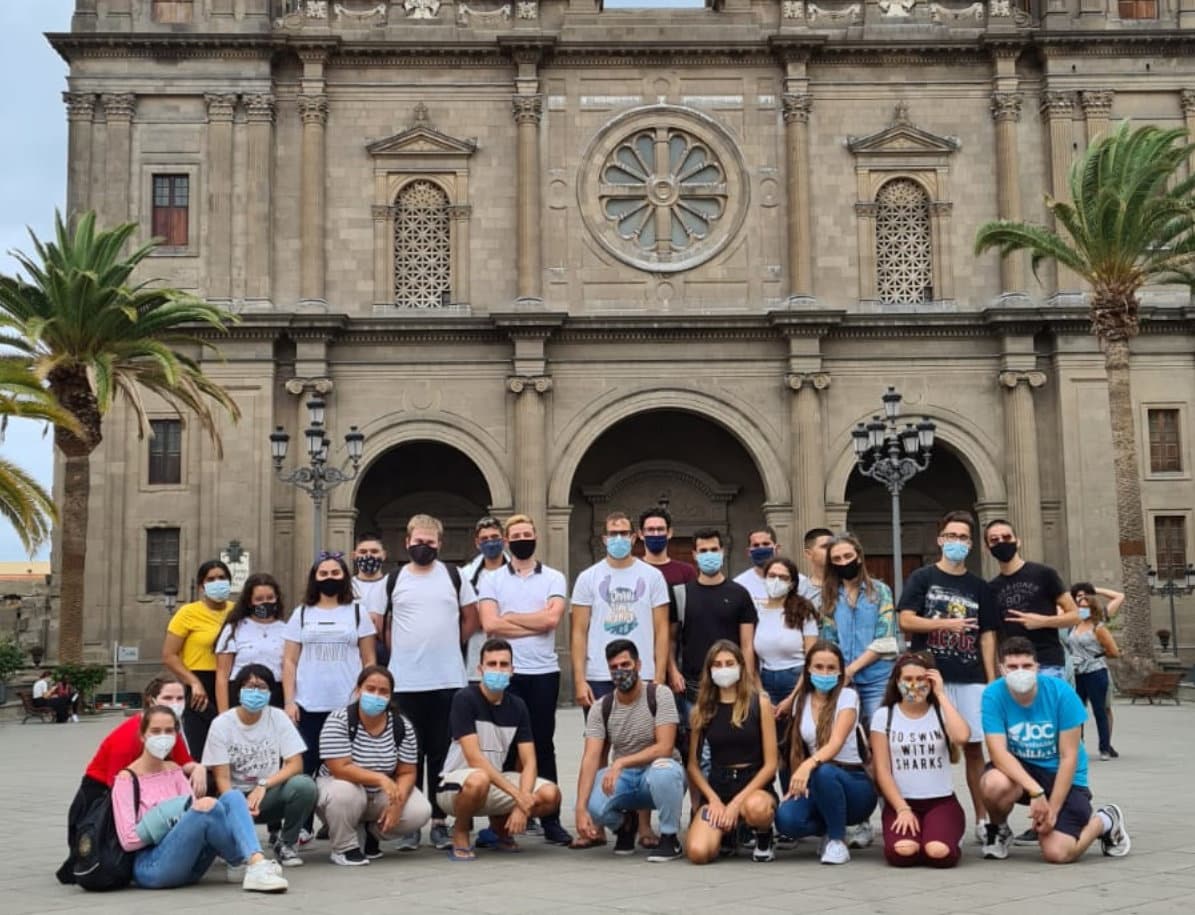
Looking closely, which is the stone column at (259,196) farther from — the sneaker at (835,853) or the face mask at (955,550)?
the sneaker at (835,853)

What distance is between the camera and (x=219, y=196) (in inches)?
1373

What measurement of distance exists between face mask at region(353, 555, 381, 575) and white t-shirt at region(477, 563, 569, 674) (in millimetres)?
958

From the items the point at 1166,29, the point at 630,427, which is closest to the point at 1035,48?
the point at 1166,29

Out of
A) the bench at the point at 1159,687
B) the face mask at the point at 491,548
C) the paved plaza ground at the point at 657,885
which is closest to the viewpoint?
the paved plaza ground at the point at 657,885

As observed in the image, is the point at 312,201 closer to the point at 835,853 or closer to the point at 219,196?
the point at 219,196

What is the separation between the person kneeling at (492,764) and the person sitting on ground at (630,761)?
385 mm

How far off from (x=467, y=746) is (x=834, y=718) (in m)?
2.53

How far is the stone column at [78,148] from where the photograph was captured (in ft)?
114

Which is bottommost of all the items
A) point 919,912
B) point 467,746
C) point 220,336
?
point 919,912

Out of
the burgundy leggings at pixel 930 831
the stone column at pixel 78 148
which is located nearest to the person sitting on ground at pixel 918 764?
the burgundy leggings at pixel 930 831

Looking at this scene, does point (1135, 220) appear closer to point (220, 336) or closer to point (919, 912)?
point (220, 336)

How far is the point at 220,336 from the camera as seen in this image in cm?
3434

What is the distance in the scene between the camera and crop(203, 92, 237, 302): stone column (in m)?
34.6

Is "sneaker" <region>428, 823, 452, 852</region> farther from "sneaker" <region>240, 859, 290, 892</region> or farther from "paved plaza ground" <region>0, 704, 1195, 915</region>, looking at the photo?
"sneaker" <region>240, 859, 290, 892</region>
